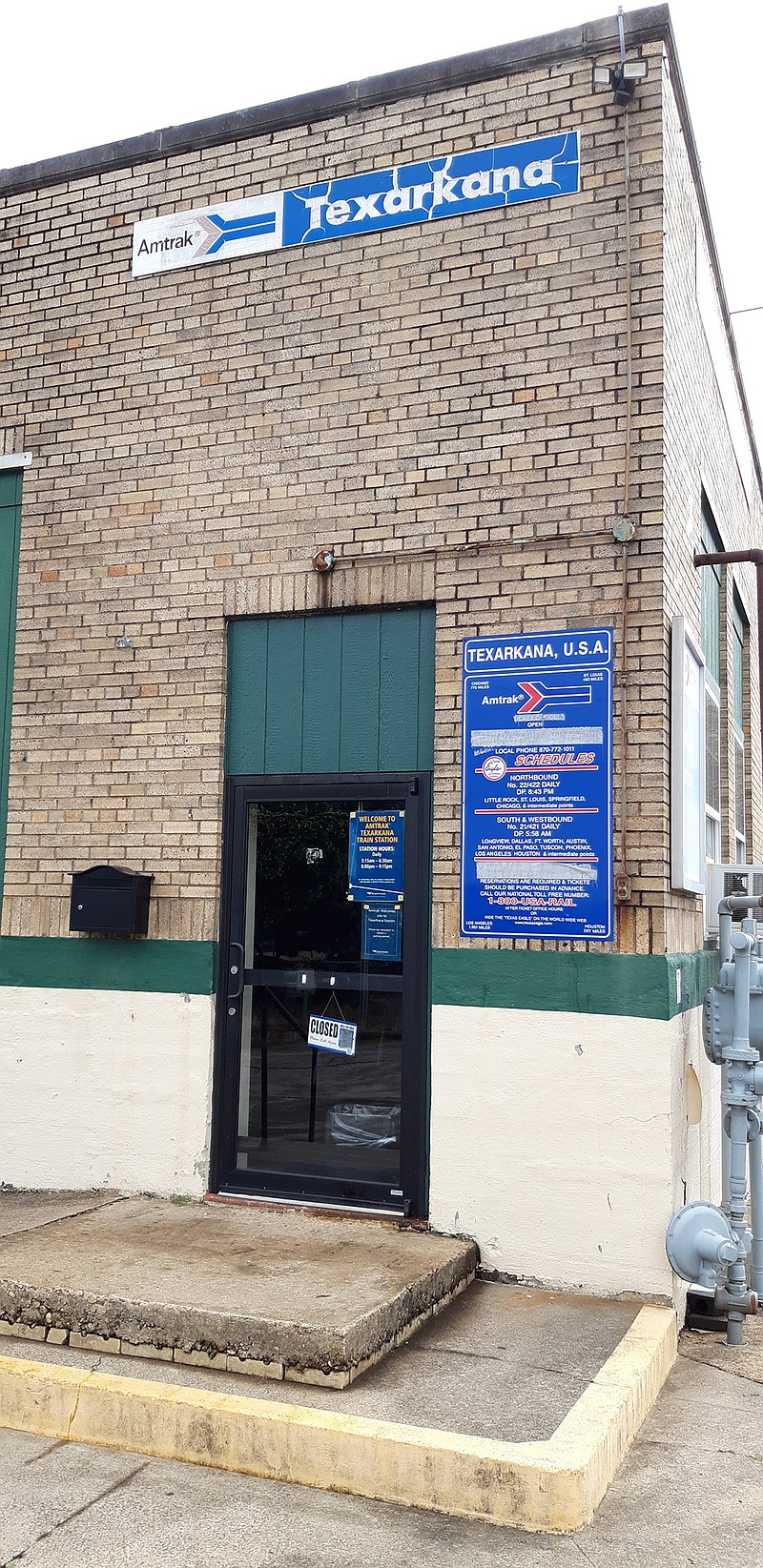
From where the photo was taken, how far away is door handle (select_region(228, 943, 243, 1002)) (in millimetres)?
6629

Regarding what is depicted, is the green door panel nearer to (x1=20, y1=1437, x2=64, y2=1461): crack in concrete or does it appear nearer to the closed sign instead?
the closed sign

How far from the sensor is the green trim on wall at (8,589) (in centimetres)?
749

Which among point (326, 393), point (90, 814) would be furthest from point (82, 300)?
point (90, 814)

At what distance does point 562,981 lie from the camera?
5875 millimetres

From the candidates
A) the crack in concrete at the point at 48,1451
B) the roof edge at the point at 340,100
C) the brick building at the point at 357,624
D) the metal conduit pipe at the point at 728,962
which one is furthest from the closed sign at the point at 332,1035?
the roof edge at the point at 340,100

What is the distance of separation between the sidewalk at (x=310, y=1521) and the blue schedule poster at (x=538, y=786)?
7.60 feet

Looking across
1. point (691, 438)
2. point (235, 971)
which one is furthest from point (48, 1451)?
point (691, 438)

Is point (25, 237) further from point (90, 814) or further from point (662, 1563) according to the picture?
point (662, 1563)

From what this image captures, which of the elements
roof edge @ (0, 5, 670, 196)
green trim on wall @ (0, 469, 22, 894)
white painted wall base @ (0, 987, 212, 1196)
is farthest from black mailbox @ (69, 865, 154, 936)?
roof edge @ (0, 5, 670, 196)

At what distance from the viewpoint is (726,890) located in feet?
21.0

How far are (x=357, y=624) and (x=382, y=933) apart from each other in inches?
64.3

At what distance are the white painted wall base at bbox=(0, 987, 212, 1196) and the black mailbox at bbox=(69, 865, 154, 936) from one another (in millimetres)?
400

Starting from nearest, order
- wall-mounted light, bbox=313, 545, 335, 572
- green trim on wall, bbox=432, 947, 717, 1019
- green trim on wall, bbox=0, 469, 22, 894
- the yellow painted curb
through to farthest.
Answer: the yellow painted curb → green trim on wall, bbox=432, 947, 717, 1019 → wall-mounted light, bbox=313, 545, 335, 572 → green trim on wall, bbox=0, 469, 22, 894

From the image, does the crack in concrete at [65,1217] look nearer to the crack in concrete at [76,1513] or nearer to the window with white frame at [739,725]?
the crack in concrete at [76,1513]
